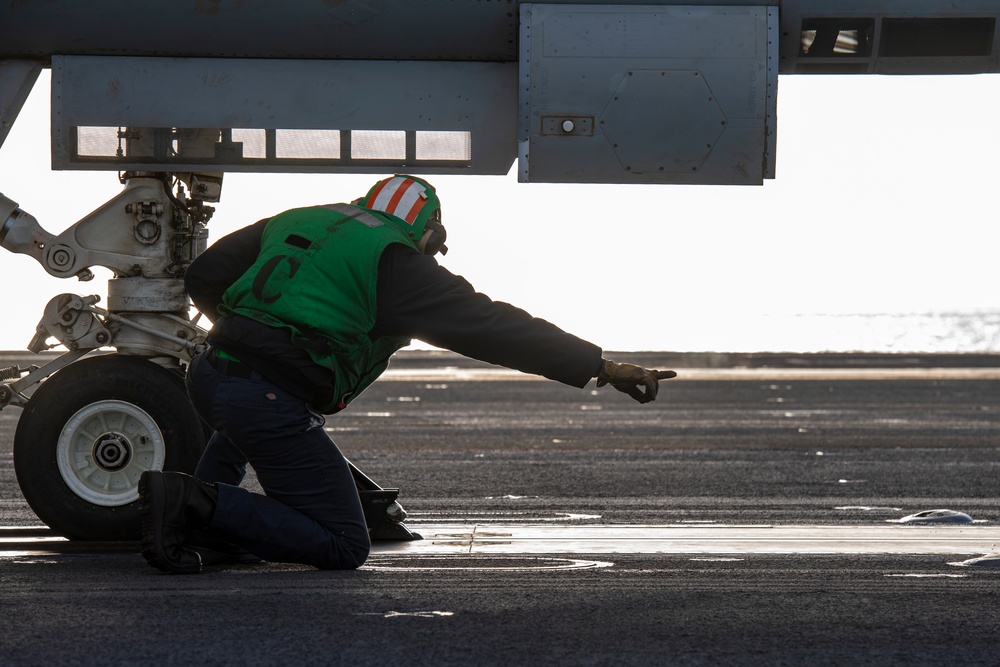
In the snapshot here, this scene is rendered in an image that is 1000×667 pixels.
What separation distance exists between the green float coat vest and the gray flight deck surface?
1006 millimetres

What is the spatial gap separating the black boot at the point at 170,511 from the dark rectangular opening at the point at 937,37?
447 cm

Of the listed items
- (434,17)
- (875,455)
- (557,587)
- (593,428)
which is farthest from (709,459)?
(557,587)

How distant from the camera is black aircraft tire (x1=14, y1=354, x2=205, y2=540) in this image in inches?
246

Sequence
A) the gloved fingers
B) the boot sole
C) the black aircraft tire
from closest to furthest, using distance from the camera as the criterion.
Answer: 1. the boot sole
2. the gloved fingers
3. the black aircraft tire

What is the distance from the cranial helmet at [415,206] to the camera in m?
5.41

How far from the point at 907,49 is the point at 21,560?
5384mm

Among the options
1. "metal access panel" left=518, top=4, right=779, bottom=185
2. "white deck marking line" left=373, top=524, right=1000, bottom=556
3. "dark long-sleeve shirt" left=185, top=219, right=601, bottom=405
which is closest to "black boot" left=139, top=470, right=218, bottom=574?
"dark long-sleeve shirt" left=185, top=219, right=601, bottom=405

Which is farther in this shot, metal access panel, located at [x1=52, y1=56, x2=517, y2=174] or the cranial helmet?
metal access panel, located at [x1=52, y1=56, x2=517, y2=174]

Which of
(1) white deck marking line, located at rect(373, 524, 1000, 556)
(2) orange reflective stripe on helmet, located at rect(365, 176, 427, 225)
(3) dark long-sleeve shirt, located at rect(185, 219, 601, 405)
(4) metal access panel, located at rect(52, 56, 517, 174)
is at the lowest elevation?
(1) white deck marking line, located at rect(373, 524, 1000, 556)

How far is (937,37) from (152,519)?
4.97 meters

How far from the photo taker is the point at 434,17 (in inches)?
267

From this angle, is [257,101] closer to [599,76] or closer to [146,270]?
[146,270]

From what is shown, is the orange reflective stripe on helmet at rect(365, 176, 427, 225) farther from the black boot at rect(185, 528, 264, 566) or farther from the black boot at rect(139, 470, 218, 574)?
the black boot at rect(185, 528, 264, 566)

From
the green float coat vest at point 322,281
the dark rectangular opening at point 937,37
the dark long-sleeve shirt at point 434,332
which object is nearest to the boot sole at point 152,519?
the dark long-sleeve shirt at point 434,332
